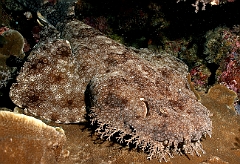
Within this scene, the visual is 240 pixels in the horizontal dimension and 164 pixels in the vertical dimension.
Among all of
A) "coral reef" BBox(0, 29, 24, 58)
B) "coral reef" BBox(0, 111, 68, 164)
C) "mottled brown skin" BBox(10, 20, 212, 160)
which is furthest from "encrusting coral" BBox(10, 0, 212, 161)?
"coral reef" BBox(0, 29, 24, 58)

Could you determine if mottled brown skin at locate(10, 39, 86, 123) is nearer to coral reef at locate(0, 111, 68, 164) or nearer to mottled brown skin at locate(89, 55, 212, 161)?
mottled brown skin at locate(89, 55, 212, 161)

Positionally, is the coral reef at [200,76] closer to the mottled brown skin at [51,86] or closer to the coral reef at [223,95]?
the coral reef at [223,95]

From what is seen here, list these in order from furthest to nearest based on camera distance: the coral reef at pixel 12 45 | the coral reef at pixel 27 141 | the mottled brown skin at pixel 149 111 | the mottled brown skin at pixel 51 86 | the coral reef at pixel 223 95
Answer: the coral reef at pixel 12 45 < the coral reef at pixel 223 95 < the mottled brown skin at pixel 51 86 < the mottled brown skin at pixel 149 111 < the coral reef at pixel 27 141

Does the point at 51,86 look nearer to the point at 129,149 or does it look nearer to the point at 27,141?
the point at 27,141

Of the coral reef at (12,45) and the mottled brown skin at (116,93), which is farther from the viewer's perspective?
the coral reef at (12,45)

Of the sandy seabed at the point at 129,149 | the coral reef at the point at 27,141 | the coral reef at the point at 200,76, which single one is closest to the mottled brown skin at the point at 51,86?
the sandy seabed at the point at 129,149

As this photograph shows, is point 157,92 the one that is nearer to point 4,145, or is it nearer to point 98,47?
point 98,47
